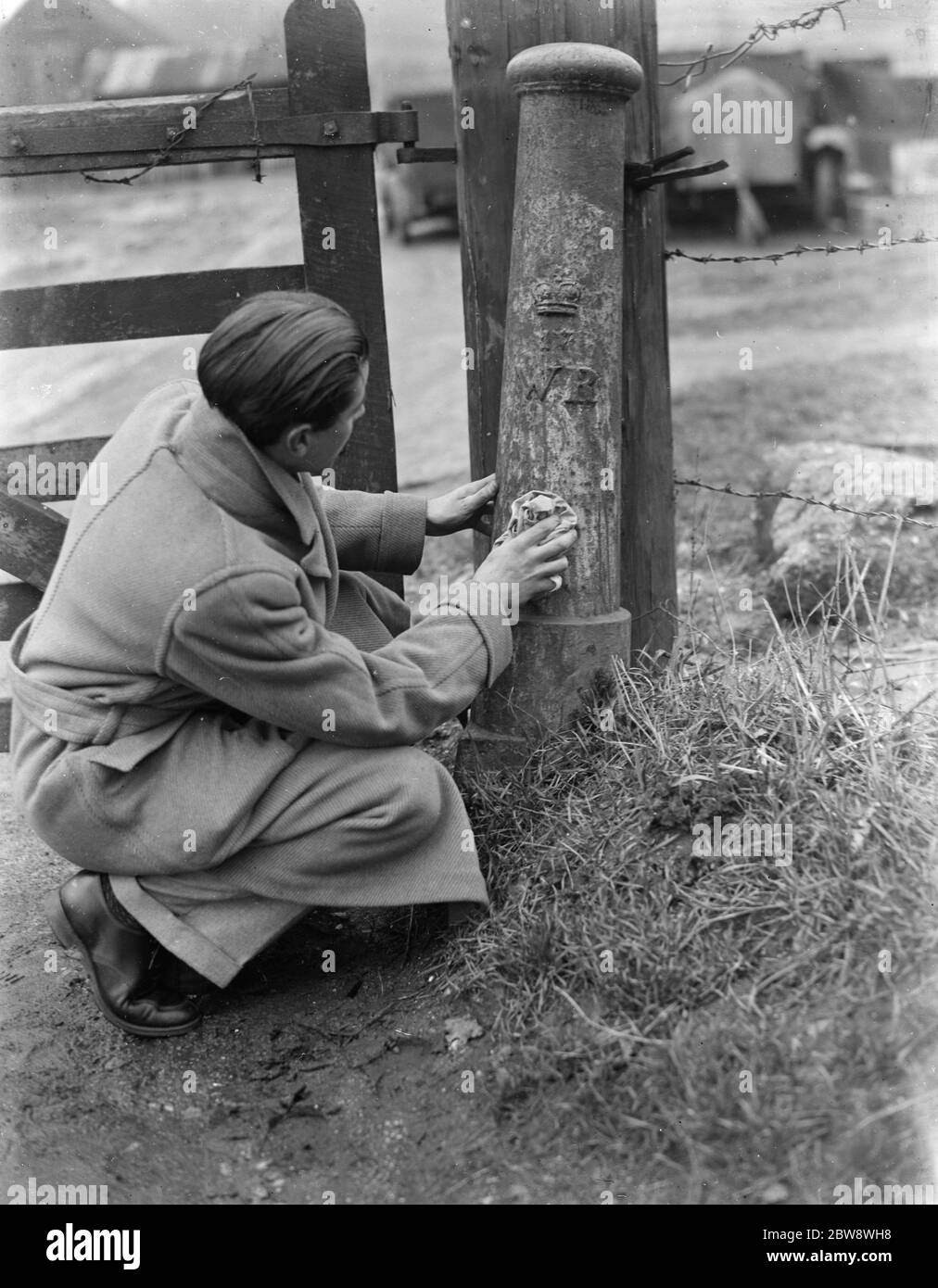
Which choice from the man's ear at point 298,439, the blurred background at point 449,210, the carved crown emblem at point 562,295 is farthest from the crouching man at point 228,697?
the blurred background at point 449,210

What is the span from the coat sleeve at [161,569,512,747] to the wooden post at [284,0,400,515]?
1.02 m

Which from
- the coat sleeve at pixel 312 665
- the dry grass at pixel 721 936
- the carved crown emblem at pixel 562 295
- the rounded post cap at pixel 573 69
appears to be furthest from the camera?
the carved crown emblem at pixel 562 295

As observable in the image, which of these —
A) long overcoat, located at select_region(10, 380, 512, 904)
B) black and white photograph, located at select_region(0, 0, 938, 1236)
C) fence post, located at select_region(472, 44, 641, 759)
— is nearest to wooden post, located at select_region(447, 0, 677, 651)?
black and white photograph, located at select_region(0, 0, 938, 1236)

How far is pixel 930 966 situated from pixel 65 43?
151 inches

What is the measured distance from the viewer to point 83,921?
112 inches

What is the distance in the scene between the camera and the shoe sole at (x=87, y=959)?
2869 millimetres

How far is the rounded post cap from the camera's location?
9.70 ft

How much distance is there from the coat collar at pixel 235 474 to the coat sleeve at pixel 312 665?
182mm

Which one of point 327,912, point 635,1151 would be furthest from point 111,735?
point 635,1151

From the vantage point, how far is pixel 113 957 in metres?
2.88

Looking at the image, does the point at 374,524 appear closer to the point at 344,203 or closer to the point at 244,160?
the point at 344,203

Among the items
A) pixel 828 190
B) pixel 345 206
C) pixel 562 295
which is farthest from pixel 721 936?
pixel 828 190

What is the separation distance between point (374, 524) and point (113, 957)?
1252mm

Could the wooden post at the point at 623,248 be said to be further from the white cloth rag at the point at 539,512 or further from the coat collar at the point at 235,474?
the coat collar at the point at 235,474
